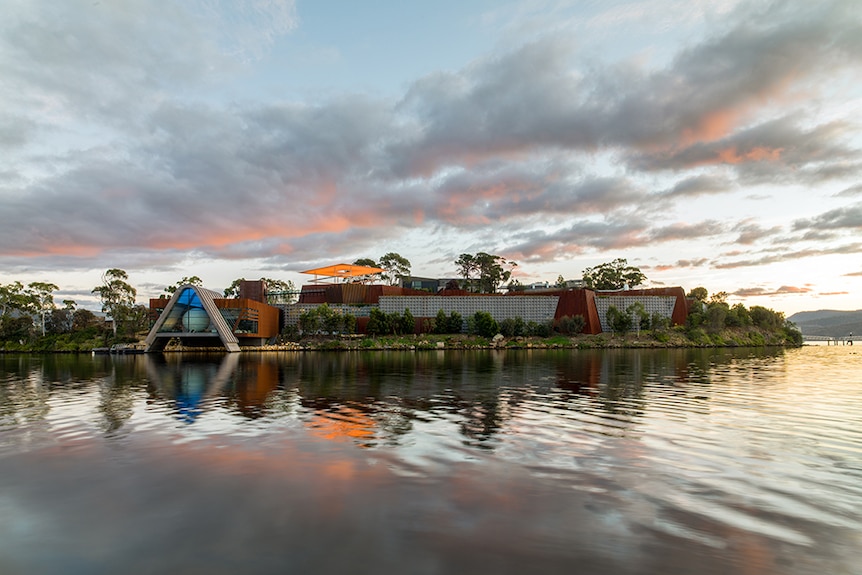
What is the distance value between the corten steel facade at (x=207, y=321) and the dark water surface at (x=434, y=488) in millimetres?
64542

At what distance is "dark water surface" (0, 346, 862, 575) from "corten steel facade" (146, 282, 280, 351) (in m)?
64.5

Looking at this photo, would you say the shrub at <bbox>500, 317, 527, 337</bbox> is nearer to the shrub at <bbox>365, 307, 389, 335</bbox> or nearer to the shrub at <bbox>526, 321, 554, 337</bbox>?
the shrub at <bbox>526, 321, 554, 337</bbox>

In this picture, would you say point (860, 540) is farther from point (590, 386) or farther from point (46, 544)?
point (590, 386)

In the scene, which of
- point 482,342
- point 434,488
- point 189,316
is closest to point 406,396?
point 434,488

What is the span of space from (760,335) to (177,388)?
127m

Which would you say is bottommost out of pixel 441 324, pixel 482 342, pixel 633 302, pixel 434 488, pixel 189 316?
pixel 482 342

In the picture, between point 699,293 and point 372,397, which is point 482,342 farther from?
point 699,293

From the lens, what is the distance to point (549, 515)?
8547mm

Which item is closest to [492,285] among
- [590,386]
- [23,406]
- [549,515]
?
[590,386]

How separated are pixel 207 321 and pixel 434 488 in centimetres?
8893

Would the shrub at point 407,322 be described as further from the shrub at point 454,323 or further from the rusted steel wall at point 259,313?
the rusted steel wall at point 259,313

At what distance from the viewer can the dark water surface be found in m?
7.11

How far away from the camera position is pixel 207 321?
88.9 metres

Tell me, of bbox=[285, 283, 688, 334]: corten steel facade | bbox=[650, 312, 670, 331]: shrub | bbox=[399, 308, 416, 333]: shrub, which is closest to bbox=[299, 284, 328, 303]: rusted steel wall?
bbox=[285, 283, 688, 334]: corten steel facade
